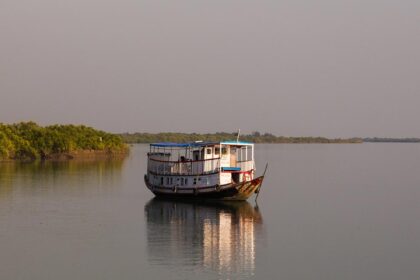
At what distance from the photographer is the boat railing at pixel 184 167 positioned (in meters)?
48.3

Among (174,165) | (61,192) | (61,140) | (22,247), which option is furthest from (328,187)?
(61,140)

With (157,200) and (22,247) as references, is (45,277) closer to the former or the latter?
(22,247)

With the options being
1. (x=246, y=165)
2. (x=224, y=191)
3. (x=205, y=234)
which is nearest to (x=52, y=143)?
(x=246, y=165)

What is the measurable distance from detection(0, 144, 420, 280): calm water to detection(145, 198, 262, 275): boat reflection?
0.17 ft

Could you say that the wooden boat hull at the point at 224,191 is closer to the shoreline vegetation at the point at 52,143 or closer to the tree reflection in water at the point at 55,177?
the tree reflection in water at the point at 55,177

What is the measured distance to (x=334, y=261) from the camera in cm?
3042

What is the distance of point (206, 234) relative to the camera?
36.7 m

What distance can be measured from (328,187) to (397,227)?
24539mm

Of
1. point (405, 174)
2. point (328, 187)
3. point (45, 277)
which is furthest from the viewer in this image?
point (405, 174)

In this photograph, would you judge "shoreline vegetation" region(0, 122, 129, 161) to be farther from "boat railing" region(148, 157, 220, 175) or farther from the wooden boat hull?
the wooden boat hull

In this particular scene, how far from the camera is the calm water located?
28.6 meters

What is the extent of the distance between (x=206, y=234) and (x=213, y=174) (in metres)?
11.3

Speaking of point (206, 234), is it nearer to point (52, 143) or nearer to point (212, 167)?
point (212, 167)

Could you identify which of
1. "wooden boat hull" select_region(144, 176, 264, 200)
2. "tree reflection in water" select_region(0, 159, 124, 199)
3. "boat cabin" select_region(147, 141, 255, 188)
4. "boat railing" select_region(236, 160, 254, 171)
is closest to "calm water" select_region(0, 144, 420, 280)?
"tree reflection in water" select_region(0, 159, 124, 199)
